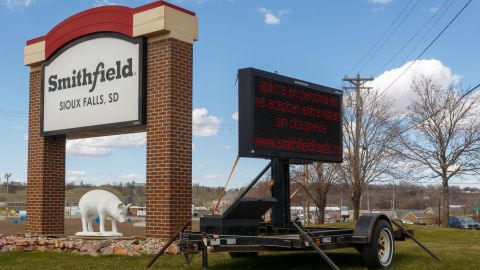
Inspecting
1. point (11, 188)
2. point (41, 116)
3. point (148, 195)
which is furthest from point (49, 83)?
point (11, 188)

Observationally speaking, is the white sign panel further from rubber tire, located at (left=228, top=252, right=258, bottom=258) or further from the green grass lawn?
rubber tire, located at (left=228, top=252, right=258, bottom=258)

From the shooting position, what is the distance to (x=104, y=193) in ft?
47.3

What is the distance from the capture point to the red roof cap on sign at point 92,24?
1407cm

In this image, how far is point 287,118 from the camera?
1076 centimetres

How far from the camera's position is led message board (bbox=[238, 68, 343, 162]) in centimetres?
1003

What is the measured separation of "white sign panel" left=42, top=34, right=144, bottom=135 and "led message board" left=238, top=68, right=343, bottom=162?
4.16 m

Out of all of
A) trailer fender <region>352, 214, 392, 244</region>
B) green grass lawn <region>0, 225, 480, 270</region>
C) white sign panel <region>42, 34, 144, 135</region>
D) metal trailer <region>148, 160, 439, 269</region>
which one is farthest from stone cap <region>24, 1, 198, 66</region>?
trailer fender <region>352, 214, 392, 244</region>

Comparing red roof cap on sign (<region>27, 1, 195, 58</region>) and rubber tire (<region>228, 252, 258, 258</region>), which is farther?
red roof cap on sign (<region>27, 1, 195, 58</region>)

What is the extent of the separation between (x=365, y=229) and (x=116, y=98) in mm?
6970

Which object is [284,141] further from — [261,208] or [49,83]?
[49,83]

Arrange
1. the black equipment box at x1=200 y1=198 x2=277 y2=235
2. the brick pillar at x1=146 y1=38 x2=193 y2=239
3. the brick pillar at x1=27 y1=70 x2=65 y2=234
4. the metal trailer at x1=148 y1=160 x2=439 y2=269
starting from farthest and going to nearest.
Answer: the brick pillar at x1=27 y1=70 x2=65 y2=234 → the brick pillar at x1=146 y1=38 x2=193 y2=239 → the black equipment box at x1=200 y1=198 x2=277 y2=235 → the metal trailer at x1=148 y1=160 x2=439 y2=269

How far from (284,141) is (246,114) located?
1.05m

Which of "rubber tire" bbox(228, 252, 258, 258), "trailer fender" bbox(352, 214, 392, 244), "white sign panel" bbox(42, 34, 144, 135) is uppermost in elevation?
"white sign panel" bbox(42, 34, 144, 135)

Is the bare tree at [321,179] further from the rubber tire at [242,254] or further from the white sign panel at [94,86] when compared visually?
the rubber tire at [242,254]
